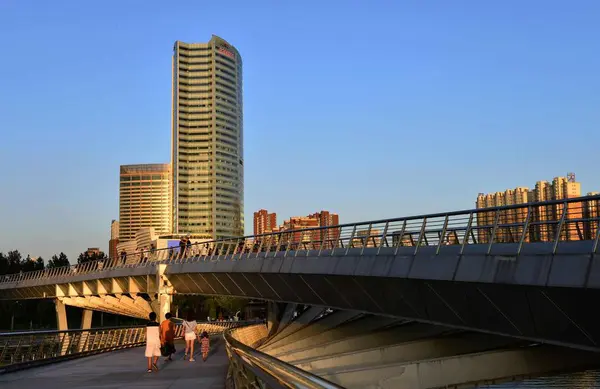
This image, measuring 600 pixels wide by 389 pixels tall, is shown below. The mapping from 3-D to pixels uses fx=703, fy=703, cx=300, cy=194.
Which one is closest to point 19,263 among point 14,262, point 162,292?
point 14,262

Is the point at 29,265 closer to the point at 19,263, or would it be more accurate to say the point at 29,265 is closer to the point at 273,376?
the point at 19,263

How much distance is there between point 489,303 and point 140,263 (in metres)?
41.7

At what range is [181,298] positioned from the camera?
400 ft

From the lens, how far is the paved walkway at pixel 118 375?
15.2 metres

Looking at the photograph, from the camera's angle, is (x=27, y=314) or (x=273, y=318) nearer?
(x=273, y=318)

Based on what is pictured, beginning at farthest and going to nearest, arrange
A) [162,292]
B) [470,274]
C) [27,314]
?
[27,314] → [162,292] → [470,274]

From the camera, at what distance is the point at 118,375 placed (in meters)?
17.9

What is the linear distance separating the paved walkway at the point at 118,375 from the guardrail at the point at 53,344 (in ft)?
1.74

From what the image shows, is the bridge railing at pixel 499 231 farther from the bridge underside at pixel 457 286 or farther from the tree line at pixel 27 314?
the tree line at pixel 27 314

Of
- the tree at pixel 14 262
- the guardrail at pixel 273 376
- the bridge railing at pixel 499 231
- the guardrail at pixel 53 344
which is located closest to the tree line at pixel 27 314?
the tree at pixel 14 262

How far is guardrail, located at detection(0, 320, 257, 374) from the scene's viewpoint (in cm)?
1988

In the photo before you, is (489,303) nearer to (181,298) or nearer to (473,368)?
(473,368)

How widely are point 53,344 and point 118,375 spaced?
8.13 m

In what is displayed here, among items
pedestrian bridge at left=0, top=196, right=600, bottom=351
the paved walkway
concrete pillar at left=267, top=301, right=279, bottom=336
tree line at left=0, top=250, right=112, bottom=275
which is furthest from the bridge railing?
tree line at left=0, top=250, right=112, bottom=275
